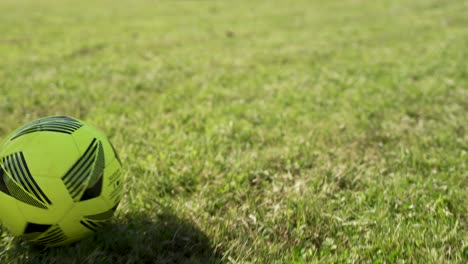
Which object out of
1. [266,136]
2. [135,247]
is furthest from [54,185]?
[266,136]

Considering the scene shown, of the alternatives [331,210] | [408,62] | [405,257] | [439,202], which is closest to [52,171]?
[331,210]

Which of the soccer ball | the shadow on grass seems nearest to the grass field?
the shadow on grass

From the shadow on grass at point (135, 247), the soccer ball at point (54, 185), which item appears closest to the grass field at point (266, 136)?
the shadow on grass at point (135, 247)

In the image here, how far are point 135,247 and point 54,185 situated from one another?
2.33ft

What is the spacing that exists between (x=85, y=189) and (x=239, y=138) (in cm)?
248

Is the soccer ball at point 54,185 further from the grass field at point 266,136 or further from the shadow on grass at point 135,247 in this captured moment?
the grass field at point 266,136

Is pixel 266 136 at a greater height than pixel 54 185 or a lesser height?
lesser

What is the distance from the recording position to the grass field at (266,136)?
2.96 meters

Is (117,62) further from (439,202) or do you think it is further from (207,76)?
(439,202)

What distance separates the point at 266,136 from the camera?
16.2 ft

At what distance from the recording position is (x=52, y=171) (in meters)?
2.61

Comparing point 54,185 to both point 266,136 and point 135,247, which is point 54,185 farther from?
point 266,136

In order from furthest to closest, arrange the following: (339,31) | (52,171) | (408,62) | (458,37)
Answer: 1. (339,31)
2. (458,37)
3. (408,62)
4. (52,171)

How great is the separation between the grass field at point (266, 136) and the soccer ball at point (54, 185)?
20 centimetres
